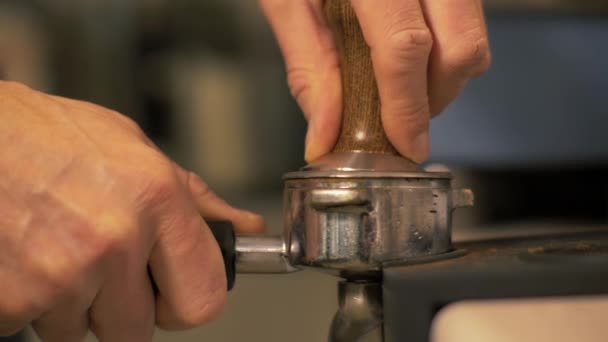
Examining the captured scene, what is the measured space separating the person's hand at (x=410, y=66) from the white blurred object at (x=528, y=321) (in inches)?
4.9

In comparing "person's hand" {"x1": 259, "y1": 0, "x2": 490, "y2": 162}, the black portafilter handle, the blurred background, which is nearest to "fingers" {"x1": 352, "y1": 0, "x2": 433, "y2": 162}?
"person's hand" {"x1": 259, "y1": 0, "x2": 490, "y2": 162}

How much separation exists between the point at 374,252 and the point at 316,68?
0.49 feet

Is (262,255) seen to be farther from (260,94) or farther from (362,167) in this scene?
(260,94)

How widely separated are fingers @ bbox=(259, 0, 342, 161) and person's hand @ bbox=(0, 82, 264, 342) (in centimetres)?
9

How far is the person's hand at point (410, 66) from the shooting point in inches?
13.0

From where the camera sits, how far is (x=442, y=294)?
244 mm

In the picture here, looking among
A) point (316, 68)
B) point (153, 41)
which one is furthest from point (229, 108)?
point (316, 68)

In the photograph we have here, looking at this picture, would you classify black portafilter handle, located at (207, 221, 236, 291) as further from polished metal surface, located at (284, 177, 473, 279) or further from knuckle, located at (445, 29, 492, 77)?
knuckle, located at (445, 29, 492, 77)

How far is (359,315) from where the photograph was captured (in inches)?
Result: 12.1

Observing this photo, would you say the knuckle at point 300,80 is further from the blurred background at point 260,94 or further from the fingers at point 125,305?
the blurred background at point 260,94

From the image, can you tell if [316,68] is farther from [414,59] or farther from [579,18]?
[579,18]

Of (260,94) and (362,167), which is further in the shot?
(260,94)

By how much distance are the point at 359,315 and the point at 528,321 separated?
0.32ft

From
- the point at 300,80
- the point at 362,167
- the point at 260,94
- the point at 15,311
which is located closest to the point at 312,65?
the point at 300,80
